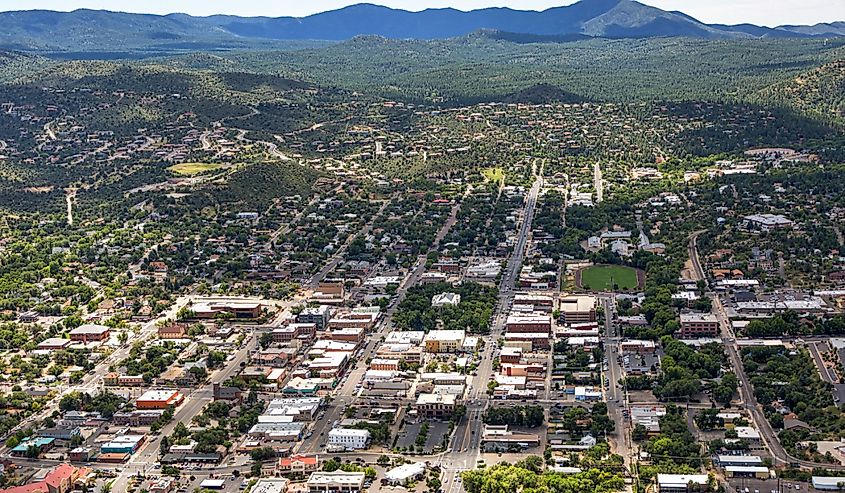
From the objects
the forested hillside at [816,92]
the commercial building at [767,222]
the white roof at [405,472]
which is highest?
the forested hillside at [816,92]

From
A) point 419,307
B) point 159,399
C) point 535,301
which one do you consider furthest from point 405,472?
point 535,301

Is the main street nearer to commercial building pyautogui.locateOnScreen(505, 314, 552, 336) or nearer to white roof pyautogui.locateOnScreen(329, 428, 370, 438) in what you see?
commercial building pyautogui.locateOnScreen(505, 314, 552, 336)

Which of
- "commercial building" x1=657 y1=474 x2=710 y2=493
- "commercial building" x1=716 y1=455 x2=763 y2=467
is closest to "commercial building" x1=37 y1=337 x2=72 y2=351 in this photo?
"commercial building" x1=657 y1=474 x2=710 y2=493

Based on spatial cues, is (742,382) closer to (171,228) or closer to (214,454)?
(214,454)

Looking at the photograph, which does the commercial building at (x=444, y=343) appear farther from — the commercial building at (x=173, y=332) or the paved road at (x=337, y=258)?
the paved road at (x=337, y=258)

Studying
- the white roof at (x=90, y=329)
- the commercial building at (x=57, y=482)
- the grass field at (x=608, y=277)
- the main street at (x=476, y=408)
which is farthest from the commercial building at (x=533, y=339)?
the commercial building at (x=57, y=482)

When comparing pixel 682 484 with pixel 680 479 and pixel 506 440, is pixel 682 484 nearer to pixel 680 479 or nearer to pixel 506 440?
pixel 680 479

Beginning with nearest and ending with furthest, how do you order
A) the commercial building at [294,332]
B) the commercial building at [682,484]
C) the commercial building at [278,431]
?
the commercial building at [682,484] < the commercial building at [278,431] < the commercial building at [294,332]
